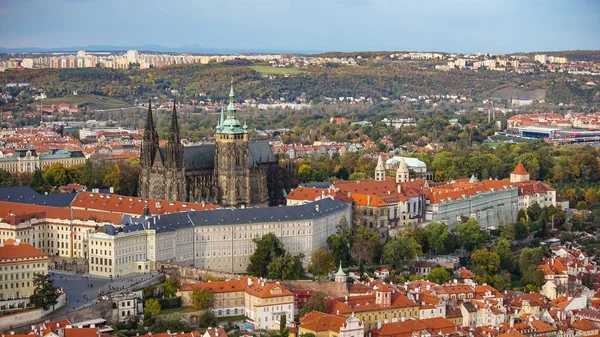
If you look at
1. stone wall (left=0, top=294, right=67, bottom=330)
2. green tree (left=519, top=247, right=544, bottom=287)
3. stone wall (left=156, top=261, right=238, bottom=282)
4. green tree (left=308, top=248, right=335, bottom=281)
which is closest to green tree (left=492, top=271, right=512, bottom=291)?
green tree (left=519, top=247, right=544, bottom=287)

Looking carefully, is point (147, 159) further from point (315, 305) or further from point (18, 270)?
point (315, 305)

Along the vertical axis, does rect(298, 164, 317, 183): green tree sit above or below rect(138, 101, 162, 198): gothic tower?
below

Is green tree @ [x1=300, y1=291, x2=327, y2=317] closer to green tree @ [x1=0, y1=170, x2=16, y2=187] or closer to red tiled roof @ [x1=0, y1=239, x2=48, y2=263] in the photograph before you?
red tiled roof @ [x1=0, y1=239, x2=48, y2=263]

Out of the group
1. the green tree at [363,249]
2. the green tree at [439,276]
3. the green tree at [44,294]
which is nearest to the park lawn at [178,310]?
the green tree at [44,294]

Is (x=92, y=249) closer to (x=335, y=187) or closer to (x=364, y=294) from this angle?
(x=364, y=294)

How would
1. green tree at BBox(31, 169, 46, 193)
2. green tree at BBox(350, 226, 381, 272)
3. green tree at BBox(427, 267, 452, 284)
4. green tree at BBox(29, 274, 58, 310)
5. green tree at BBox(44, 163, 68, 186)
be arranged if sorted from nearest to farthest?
green tree at BBox(29, 274, 58, 310) < green tree at BBox(427, 267, 452, 284) < green tree at BBox(350, 226, 381, 272) < green tree at BBox(31, 169, 46, 193) < green tree at BBox(44, 163, 68, 186)

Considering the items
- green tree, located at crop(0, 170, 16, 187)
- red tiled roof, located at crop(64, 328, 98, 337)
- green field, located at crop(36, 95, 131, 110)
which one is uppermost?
green tree, located at crop(0, 170, 16, 187)
